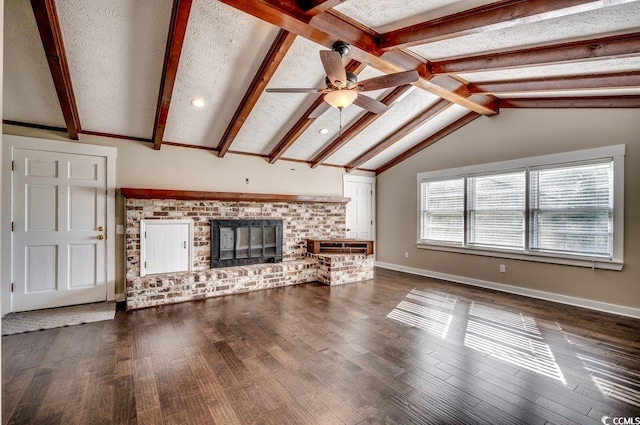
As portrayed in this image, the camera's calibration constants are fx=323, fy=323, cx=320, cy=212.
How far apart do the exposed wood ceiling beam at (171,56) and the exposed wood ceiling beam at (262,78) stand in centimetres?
83

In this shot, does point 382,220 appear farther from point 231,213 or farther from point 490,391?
point 490,391

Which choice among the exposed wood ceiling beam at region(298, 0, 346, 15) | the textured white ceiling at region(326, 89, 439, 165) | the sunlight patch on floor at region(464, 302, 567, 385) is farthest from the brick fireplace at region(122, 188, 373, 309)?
the exposed wood ceiling beam at region(298, 0, 346, 15)

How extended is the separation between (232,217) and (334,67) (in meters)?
3.34

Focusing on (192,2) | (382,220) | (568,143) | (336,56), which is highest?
(192,2)

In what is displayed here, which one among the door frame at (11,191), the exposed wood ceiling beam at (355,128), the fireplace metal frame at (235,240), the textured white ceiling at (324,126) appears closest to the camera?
the door frame at (11,191)

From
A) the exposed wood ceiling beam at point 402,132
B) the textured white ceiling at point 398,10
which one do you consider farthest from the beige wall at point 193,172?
the textured white ceiling at point 398,10

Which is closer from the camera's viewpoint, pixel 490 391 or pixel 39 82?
pixel 490 391

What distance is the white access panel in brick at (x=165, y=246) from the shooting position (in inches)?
182

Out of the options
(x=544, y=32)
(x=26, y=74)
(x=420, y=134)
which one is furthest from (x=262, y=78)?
(x=420, y=134)

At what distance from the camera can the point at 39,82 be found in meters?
3.47

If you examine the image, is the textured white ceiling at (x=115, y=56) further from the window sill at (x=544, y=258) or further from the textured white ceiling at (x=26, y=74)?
the window sill at (x=544, y=258)

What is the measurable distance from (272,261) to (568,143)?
484 cm

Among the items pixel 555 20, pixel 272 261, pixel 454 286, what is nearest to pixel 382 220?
pixel 454 286

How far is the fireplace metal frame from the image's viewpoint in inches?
204
